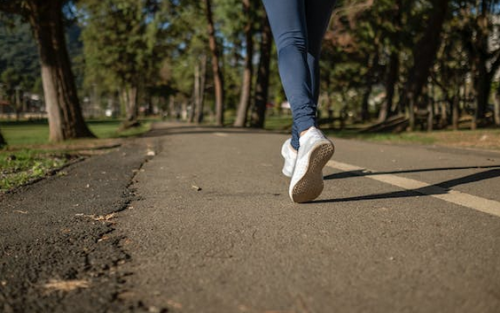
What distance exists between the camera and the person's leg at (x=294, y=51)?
275 centimetres

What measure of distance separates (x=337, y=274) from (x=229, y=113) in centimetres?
8630

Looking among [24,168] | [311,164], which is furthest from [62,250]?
[24,168]

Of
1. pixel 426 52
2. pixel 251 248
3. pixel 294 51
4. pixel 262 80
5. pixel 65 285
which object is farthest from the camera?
pixel 262 80

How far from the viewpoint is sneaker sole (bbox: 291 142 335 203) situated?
2.45 meters

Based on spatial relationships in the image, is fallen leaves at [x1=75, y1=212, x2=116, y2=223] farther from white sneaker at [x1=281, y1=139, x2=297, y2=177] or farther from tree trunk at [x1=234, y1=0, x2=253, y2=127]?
tree trunk at [x1=234, y1=0, x2=253, y2=127]

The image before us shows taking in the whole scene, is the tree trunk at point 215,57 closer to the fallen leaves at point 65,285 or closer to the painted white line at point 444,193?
the painted white line at point 444,193

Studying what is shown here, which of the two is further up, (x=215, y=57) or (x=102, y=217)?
(x=215, y=57)

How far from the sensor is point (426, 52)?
46.5 feet

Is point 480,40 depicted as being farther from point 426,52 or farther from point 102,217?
point 102,217

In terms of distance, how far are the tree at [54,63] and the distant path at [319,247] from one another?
888 centimetres

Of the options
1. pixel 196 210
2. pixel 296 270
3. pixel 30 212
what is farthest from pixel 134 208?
pixel 296 270

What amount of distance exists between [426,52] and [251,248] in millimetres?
14135

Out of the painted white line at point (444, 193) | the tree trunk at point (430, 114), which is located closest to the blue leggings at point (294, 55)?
the painted white line at point (444, 193)

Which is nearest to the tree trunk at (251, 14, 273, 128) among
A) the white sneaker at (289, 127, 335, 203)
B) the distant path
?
the distant path
